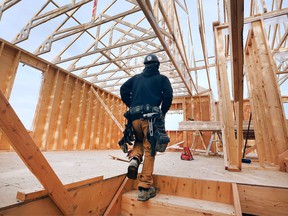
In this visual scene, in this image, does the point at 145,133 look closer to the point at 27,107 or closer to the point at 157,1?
the point at 157,1

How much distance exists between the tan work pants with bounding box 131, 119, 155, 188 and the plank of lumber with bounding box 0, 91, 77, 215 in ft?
2.07

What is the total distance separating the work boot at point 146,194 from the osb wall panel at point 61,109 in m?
3.94

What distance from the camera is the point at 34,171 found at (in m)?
0.91

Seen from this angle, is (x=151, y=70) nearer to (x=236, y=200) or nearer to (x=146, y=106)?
(x=146, y=106)

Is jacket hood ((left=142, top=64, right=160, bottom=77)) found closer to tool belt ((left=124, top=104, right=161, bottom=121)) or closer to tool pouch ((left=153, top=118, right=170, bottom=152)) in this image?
tool belt ((left=124, top=104, right=161, bottom=121))

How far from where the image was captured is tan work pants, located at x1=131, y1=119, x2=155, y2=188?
152 cm

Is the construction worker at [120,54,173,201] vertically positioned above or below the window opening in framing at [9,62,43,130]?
below

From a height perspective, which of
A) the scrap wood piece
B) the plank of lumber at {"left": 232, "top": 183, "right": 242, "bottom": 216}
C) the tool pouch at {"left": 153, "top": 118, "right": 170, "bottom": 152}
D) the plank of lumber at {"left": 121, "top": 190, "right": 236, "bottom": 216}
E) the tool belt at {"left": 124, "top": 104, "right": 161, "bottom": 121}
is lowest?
the plank of lumber at {"left": 121, "top": 190, "right": 236, "bottom": 216}

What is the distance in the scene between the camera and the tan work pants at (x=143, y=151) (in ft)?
5.00

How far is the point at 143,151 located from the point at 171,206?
22.1 inches

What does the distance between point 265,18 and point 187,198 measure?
3.52m

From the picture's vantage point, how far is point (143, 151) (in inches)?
67.5

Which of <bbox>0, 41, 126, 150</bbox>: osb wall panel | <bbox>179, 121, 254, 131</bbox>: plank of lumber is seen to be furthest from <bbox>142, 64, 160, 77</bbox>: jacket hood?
<bbox>0, 41, 126, 150</bbox>: osb wall panel

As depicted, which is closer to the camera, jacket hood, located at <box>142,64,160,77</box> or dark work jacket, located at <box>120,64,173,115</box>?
dark work jacket, located at <box>120,64,173,115</box>
